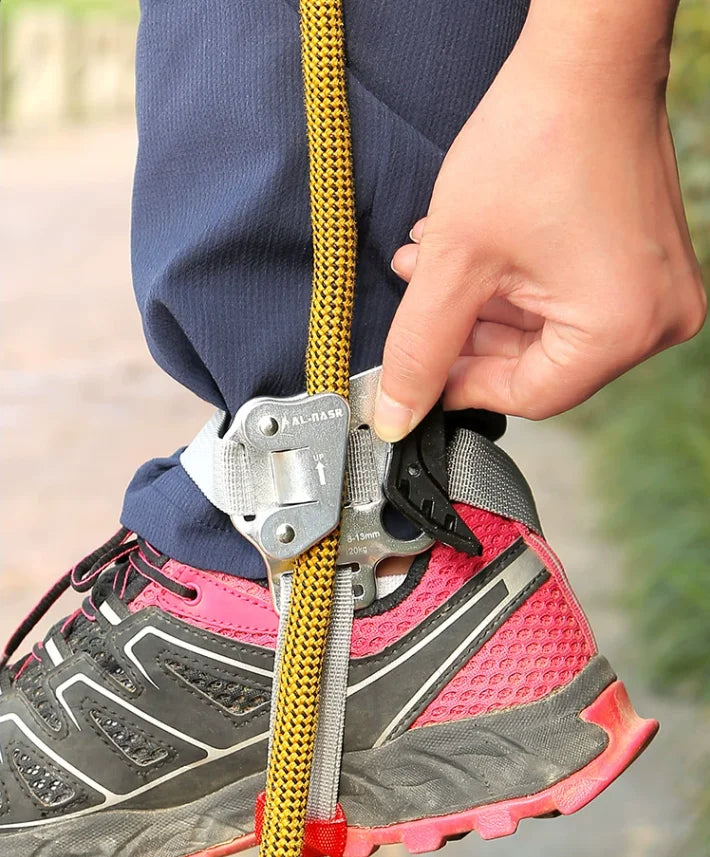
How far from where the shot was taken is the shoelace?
2.56 feet

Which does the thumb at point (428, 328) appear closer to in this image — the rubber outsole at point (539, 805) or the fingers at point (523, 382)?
the fingers at point (523, 382)

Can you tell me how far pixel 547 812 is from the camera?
30.2 inches

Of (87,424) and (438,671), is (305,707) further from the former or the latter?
(87,424)

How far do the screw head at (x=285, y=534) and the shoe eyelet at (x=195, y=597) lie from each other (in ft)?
0.29

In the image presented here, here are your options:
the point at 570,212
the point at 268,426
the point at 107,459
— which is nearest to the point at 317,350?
the point at 268,426

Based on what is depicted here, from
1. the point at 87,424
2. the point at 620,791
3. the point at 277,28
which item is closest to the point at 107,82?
the point at 87,424

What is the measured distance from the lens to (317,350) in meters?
0.69

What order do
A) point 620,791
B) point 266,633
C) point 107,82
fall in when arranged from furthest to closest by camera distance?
point 107,82 < point 620,791 < point 266,633

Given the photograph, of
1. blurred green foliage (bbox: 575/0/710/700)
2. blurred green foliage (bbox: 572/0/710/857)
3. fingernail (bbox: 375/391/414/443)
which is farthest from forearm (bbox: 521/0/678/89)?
blurred green foliage (bbox: 575/0/710/700)

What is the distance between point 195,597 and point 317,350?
191 mm

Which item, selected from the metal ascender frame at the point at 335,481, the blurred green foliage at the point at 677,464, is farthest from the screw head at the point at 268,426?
the blurred green foliage at the point at 677,464

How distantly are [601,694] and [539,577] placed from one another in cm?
9

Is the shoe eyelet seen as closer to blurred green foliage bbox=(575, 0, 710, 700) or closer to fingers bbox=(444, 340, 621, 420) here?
fingers bbox=(444, 340, 621, 420)

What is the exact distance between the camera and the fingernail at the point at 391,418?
694mm
